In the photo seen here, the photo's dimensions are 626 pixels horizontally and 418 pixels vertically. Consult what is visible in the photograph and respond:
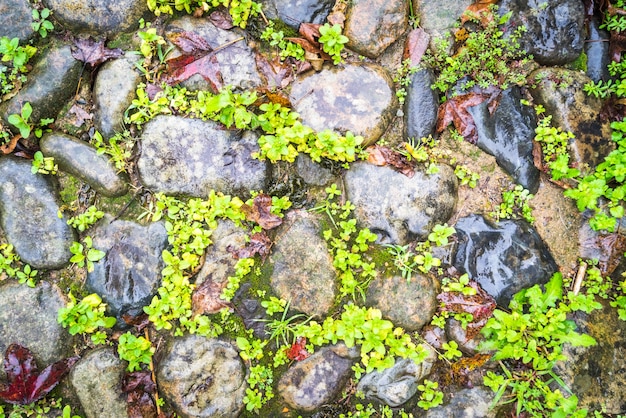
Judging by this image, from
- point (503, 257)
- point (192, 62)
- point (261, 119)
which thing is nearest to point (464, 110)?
point (503, 257)

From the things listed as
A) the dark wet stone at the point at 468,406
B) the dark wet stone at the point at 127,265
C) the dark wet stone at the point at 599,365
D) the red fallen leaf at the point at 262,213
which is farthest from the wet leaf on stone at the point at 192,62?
the dark wet stone at the point at 599,365

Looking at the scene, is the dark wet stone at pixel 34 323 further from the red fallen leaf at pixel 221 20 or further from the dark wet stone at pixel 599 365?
the dark wet stone at pixel 599 365

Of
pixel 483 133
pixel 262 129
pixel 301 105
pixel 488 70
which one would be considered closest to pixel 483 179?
pixel 483 133

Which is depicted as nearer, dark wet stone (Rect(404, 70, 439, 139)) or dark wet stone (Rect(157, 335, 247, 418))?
dark wet stone (Rect(157, 335, 247, 418))

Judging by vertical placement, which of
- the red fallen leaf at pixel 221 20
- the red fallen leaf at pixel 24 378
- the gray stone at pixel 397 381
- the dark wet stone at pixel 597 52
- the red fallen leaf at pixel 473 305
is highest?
the dark wet stone at pixel 597 52

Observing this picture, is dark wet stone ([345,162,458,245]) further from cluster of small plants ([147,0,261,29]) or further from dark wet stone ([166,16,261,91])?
cluster of small plants ([147,0,261,29])

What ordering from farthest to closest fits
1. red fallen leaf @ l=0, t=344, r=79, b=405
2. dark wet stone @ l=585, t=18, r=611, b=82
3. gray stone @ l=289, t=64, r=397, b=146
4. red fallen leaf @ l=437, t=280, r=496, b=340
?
1. dark wet stone @ l=585, t=18, r=611, b=82
2. gray stone @ l=289, t=64, r=397, b=146
3. red fallen leaf @ l=437, t=280, r=496, b=340
4. red fallen leaf @ l=0, t=344, r=79, b=405

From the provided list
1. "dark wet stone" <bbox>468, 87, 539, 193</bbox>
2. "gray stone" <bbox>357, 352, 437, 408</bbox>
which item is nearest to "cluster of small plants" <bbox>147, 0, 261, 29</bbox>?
"dark wet stone" <bbox>468, 87, 539, 193</bbox>
